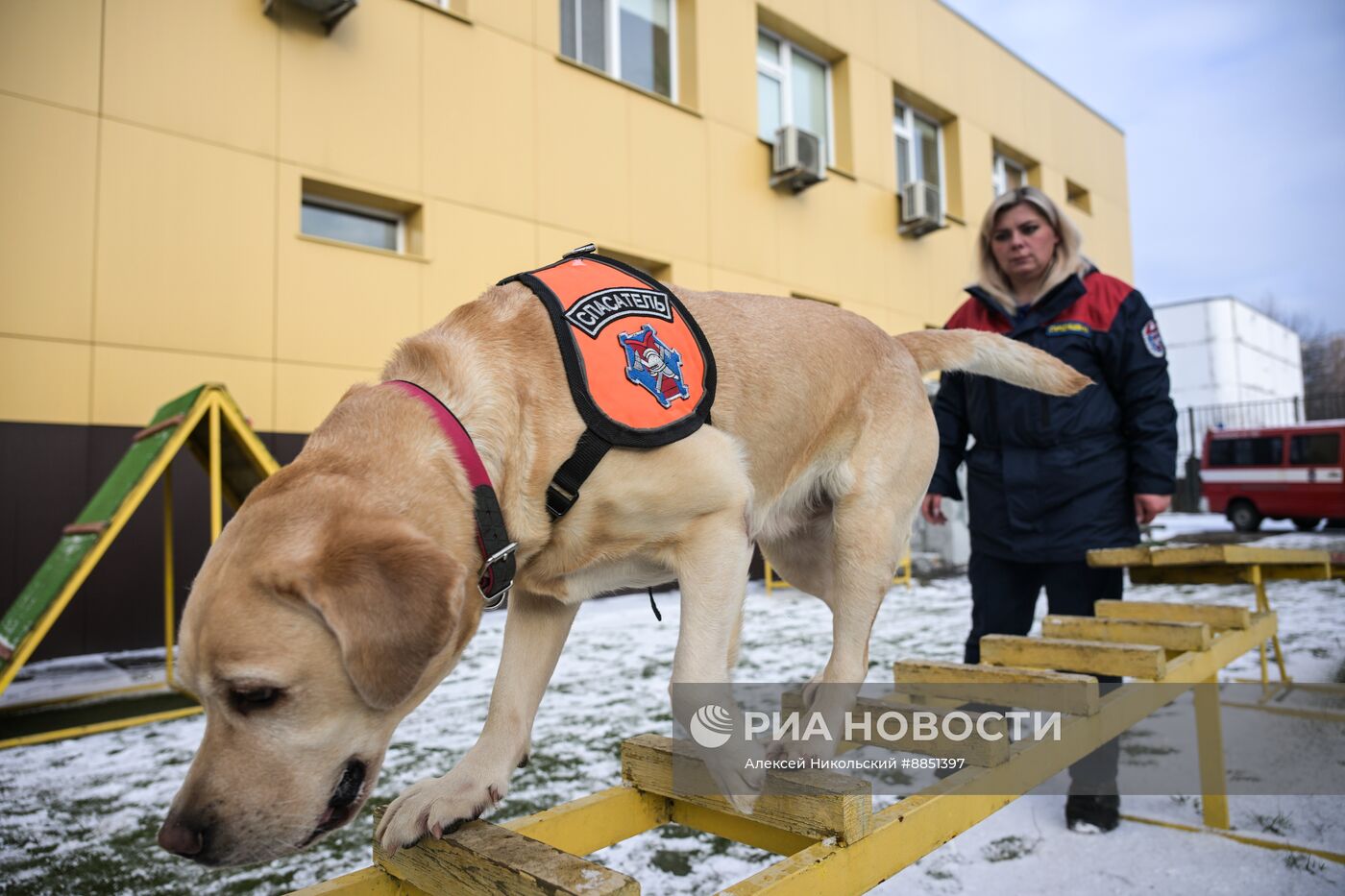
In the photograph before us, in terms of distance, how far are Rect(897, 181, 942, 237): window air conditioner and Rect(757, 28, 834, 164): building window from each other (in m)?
1.31

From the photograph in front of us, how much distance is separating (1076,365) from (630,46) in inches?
306

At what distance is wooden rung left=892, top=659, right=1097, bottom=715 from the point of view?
2.45 metres

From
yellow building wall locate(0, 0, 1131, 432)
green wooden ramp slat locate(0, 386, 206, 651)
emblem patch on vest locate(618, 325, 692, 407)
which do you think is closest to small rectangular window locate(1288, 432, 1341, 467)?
yellow building wall locate(0, 0, 1131, 432)

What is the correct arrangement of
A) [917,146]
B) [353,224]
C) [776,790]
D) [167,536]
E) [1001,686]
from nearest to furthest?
1. [776,790]
2. [1001,686]
3. [167,536]
4. [353,224]
5. [917,146]

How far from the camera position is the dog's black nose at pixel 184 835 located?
138cm

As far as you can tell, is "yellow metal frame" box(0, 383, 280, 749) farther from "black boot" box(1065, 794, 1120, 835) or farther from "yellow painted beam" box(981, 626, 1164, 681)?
"black boot" box(1065, 794, 1120, 835)

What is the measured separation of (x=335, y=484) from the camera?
152cm

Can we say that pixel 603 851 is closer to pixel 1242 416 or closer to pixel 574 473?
pixel 574 473

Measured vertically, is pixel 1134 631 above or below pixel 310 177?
below

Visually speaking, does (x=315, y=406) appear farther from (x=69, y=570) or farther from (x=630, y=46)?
(x=630, y=46)

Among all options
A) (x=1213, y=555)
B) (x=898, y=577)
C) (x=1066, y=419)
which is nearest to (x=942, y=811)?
(x=1066, y=419)

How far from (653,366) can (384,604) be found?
2.55ft

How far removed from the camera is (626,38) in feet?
31.2

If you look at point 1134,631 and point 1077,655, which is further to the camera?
point 1134,631
